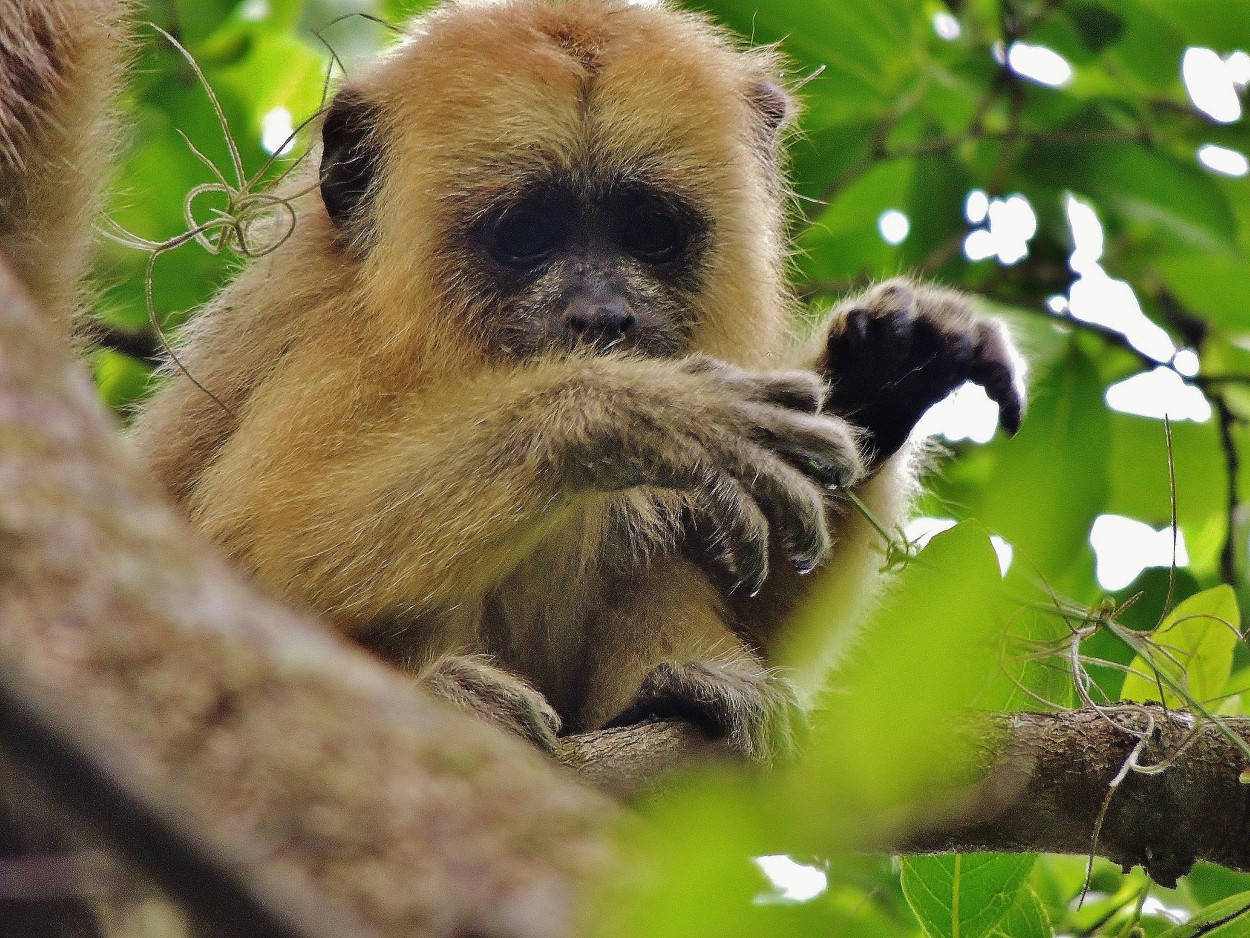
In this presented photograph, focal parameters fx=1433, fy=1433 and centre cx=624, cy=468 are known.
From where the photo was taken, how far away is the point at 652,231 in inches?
218

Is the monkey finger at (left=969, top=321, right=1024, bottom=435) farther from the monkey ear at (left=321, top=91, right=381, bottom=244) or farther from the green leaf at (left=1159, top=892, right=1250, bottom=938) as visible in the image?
the monkey ear at (left=321, top=91, right=381, bottom=244)

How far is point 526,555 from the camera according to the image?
4902mm

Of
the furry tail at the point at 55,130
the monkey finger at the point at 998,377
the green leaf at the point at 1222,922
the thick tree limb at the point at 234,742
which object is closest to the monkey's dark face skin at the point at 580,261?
the monkey finger at the point at 998,377

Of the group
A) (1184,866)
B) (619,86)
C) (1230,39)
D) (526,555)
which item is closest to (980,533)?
(1184,866)

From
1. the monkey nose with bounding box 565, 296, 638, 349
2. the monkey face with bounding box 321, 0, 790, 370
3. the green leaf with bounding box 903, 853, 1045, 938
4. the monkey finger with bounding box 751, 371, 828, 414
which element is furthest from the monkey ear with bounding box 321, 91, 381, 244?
the green leaf with bounding box 903, 853, 1045, 938

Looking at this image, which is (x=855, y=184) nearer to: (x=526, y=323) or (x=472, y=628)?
(x=526, y=323)

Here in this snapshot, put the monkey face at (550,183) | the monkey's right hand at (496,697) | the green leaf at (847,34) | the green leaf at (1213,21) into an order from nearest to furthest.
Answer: the monkey's right hand at (496,697) → the monkey face at (550,183) → the green leaf at (1213,21) → the green leaf at (847,34)

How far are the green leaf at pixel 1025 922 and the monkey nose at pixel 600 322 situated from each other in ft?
7.30

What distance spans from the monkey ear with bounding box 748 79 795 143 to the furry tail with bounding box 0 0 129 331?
263 cm

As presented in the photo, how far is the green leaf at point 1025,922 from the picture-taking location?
4027 millimetres

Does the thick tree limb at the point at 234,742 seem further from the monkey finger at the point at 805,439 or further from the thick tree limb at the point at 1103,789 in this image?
the monkey finger at the point at 805,439

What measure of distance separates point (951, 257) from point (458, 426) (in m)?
3.33

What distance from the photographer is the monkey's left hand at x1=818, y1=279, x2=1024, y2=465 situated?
512cm

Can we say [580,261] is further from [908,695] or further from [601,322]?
[908,695]
